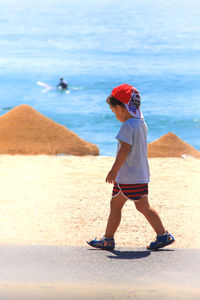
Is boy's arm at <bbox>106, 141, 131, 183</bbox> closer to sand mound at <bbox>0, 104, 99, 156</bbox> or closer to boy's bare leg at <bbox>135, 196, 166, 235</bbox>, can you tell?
boy's bare leg at <bbox>135, 196, 166, 235</bbox>

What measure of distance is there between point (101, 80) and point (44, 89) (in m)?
4.83

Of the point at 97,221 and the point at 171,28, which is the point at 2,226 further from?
the point at 171,28

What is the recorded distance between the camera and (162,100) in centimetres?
3719

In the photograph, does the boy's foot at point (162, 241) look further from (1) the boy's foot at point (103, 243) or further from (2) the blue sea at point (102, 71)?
(2) the blue sea at point (102, 71)

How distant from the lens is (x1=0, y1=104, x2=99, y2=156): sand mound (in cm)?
997

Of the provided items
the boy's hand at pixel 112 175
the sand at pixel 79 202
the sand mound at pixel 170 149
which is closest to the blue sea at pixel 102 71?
the sand mound at pixel 170 149

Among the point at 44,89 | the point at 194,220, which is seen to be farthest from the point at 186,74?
the point at 194,220

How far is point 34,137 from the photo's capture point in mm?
10469

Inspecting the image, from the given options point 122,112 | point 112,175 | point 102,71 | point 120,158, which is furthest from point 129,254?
point 102,71

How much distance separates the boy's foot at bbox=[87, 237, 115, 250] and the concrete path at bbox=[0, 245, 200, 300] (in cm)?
5

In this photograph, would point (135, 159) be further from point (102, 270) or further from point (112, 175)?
point (102, 270)

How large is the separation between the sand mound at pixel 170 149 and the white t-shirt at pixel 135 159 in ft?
21.0

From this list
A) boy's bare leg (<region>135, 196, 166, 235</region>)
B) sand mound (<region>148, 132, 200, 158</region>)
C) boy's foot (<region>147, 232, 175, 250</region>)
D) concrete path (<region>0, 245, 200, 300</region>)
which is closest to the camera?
concrete path (<region>0, 245, 200, 300</region>)

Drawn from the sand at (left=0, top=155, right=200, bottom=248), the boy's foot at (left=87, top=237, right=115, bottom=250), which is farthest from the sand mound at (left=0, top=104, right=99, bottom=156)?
the boy's foot at (left=87, top=237, right=115, bottom=250)
